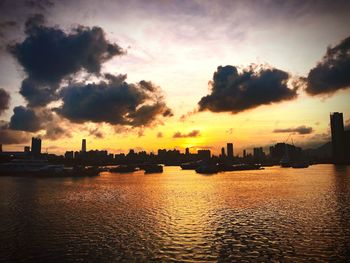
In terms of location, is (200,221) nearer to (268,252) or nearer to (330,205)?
(268,252)

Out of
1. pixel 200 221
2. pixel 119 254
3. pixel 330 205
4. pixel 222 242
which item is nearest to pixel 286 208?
pixel 330 205

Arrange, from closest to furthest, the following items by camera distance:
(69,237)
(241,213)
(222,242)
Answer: (222,242), (69,237), (241,213)

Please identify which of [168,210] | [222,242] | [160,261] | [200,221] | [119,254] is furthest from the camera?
[168,210]

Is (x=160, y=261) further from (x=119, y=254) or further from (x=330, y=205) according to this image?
(x=330, y=205)

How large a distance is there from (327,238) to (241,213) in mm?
20724

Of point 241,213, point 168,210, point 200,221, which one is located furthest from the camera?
point 168,210

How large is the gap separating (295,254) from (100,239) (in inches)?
937

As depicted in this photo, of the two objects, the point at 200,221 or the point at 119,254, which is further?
the point at 200,221

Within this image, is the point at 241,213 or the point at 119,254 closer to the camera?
the point at 119,254

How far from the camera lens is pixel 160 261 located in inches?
1131

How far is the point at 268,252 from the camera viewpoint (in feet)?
103

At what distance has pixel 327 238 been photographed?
1432 inches

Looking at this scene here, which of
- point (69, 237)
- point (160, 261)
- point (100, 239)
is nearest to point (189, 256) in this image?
point (160, 261)

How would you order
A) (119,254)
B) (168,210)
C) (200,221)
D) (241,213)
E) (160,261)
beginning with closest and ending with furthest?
(160,261), (119,254), (200,221), (241,213), (168,210)
